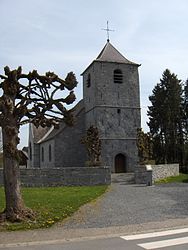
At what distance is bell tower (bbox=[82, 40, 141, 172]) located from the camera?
34.2m

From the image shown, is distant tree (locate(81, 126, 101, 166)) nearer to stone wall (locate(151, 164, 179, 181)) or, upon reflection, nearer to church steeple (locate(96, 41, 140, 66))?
stone wall (locate(151, 164, 179, 181))

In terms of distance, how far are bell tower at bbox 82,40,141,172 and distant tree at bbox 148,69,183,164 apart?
495 inches

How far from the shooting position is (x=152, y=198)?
16469 mm

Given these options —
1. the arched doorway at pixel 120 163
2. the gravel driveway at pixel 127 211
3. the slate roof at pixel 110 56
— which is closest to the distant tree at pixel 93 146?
the arched doorway at pixel 120 163

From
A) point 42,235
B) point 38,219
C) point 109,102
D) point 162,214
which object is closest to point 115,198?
point 162,214

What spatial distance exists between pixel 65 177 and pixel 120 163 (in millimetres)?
11740

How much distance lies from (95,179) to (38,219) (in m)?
13.6

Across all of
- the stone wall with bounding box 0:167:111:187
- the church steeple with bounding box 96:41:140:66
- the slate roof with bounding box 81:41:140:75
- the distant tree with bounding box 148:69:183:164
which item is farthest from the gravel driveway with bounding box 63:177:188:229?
the distant tree with bounding box 148:69:183:164

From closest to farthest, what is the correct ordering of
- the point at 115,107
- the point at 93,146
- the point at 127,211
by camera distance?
the point at 127,211, the point at 93,146, the point at 115,107

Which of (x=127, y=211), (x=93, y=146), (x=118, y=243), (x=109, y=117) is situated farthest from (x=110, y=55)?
(x=118, y=243)

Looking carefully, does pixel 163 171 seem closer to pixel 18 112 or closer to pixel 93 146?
pixel 93 146

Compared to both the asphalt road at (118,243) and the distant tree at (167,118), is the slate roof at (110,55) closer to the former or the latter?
the distant tree at (167,118)

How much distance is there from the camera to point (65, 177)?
2389 centimetres

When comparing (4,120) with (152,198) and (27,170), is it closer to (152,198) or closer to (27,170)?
(152,198)
